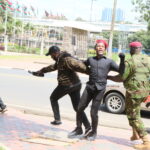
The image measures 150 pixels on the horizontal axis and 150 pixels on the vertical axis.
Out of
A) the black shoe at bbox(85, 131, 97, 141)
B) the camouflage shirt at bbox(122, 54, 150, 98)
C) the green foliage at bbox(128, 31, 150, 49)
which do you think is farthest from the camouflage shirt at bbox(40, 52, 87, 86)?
the green foliage at bbox(128, 31, 150, 49)

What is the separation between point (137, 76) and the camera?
20.1 ft

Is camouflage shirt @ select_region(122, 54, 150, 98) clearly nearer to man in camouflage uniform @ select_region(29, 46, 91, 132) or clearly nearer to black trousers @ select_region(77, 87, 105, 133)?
black trousers @ select_region(77, 87, 105, 133)

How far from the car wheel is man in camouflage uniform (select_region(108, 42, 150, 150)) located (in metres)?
4.07

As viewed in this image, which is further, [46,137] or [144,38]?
[144,38]

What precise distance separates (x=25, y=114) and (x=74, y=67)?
3079mm

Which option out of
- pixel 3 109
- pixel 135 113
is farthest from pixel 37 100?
pixel 135 113

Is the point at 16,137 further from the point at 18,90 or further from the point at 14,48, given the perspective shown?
the point at 14,48

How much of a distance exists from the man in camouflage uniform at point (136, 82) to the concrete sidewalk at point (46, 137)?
41cm

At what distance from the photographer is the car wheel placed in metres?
10.3

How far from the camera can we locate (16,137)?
21.6 ft

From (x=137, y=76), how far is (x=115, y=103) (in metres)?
4.40

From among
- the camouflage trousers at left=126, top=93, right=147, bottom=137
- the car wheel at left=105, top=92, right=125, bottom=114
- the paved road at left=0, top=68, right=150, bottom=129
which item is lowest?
the paved road at left=0, top=68, right=150, bottom=129

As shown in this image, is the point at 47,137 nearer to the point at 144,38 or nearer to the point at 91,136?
the point at 91,136

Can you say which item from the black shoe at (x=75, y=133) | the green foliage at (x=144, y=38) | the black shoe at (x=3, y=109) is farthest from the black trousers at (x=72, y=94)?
the green foliage at (x=144, y=38)
